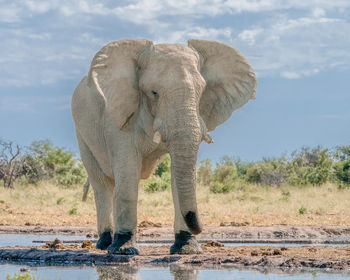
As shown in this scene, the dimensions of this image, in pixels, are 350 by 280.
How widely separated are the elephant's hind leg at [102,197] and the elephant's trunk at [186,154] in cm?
306

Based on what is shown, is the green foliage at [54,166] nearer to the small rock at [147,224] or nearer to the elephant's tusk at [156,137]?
the small rock at [147,224]

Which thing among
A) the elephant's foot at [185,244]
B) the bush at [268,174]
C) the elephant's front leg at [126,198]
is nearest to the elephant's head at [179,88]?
the elephant's front leg at [126,198]

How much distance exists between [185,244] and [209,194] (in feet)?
59.0

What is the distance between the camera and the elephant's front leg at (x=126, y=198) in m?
8.87

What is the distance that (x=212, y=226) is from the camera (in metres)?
15.2

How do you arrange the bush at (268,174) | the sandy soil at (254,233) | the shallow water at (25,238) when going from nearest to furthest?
the shallow water at (25,238)
the sandy soil at (254,233)
the bush at (268,174)

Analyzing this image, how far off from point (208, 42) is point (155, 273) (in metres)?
3.26

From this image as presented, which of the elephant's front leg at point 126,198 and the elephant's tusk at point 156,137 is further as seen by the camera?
the elephant's front leg at point 126,198

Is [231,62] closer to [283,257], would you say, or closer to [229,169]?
[283,257]

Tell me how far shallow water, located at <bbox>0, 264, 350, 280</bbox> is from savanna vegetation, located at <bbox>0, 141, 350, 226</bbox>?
25.5 feet

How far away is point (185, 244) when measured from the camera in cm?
928

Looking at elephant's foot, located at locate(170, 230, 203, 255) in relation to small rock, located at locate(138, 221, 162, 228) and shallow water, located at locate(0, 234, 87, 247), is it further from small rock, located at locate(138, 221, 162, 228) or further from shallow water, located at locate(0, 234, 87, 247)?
small rock, located at locate(138, 221, 162, 228)

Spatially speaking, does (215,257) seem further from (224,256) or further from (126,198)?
(126,198)

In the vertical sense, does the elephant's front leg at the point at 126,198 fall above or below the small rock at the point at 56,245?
above
